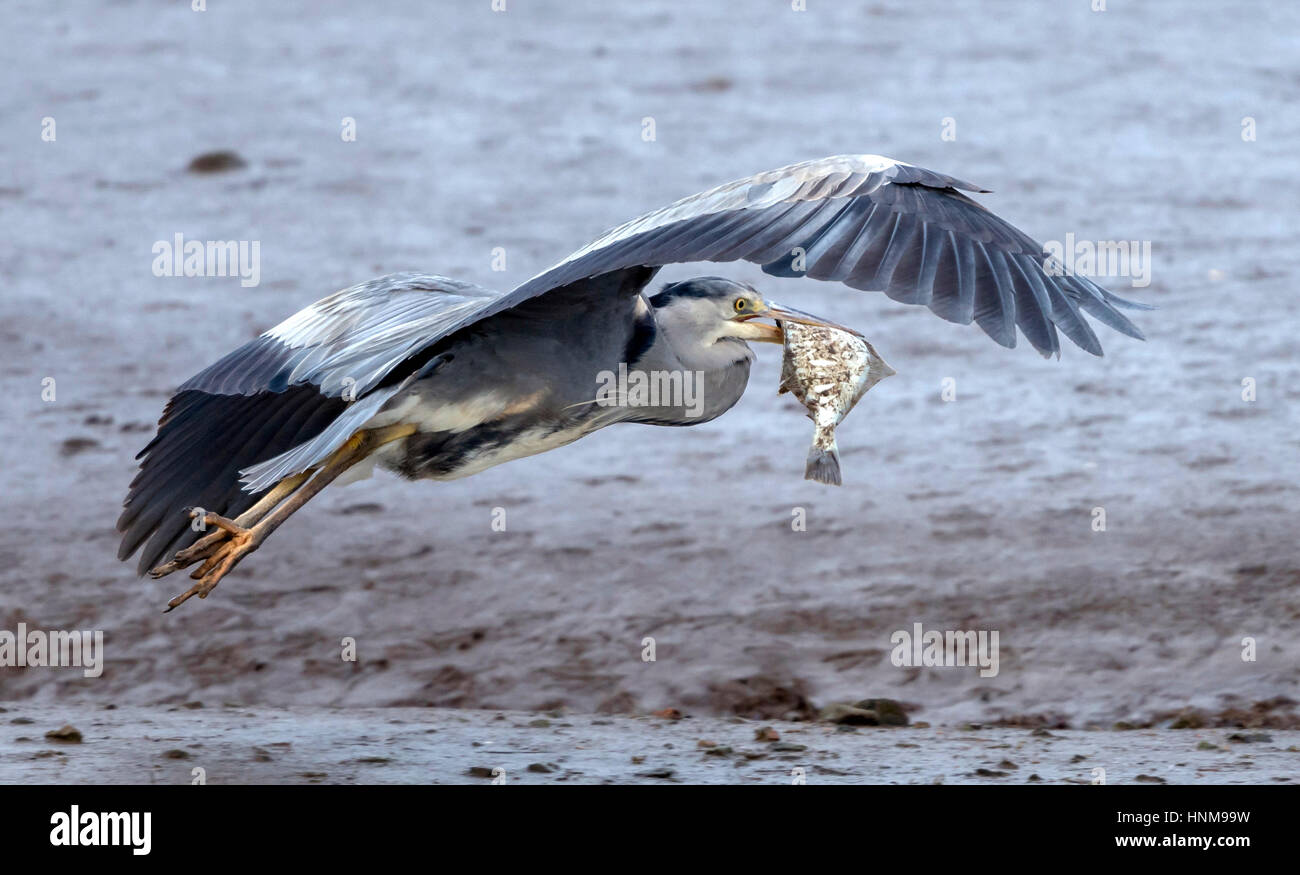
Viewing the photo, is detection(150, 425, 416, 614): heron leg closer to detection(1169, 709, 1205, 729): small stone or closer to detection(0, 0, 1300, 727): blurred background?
detection(0, 0, 1300, 727): blurred background

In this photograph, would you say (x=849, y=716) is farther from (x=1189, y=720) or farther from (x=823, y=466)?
(x=823, y=466)

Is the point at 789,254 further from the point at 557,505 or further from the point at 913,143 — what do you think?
the point at 913,143

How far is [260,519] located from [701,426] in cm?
401

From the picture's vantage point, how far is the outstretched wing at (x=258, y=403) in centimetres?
525

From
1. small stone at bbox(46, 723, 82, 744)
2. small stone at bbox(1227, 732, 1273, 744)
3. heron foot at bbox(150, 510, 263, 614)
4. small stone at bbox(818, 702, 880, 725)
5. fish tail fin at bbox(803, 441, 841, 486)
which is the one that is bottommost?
small stone at bbox(1227, 732, 1273, 744)

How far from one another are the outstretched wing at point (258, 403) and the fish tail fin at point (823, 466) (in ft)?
3.04

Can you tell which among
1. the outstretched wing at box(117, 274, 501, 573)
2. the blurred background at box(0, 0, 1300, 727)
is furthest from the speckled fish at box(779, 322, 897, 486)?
the blurred background at box(0, 0, 1300, 727)

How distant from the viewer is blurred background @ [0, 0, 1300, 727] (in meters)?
6.70

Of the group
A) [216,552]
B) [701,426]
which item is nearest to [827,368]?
[216,552]

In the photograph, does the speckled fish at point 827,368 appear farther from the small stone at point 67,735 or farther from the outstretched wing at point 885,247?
the small stone at point 67,735

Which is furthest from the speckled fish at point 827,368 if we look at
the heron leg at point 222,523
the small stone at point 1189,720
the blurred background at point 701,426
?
the small stone at point 1189,720

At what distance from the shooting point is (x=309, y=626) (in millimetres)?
6996

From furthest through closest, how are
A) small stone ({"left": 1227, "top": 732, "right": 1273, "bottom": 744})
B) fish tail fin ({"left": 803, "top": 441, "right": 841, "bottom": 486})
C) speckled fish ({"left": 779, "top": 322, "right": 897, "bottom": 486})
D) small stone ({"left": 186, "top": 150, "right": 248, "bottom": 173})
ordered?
small stone ({"left": 186, "top": 150, "right": 248, "bottom": 173}) → small stone ({"left": 1227, "top": 732, "right": 1273, "bottom": 744}) → speckled fish ({"left": 779, "top": 322, "right": 897, "bottom": 486}) → fish tail fin ({"left": 803, "top": 441, "right": 841, "bottom": 486})

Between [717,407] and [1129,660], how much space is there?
6.24 ft
